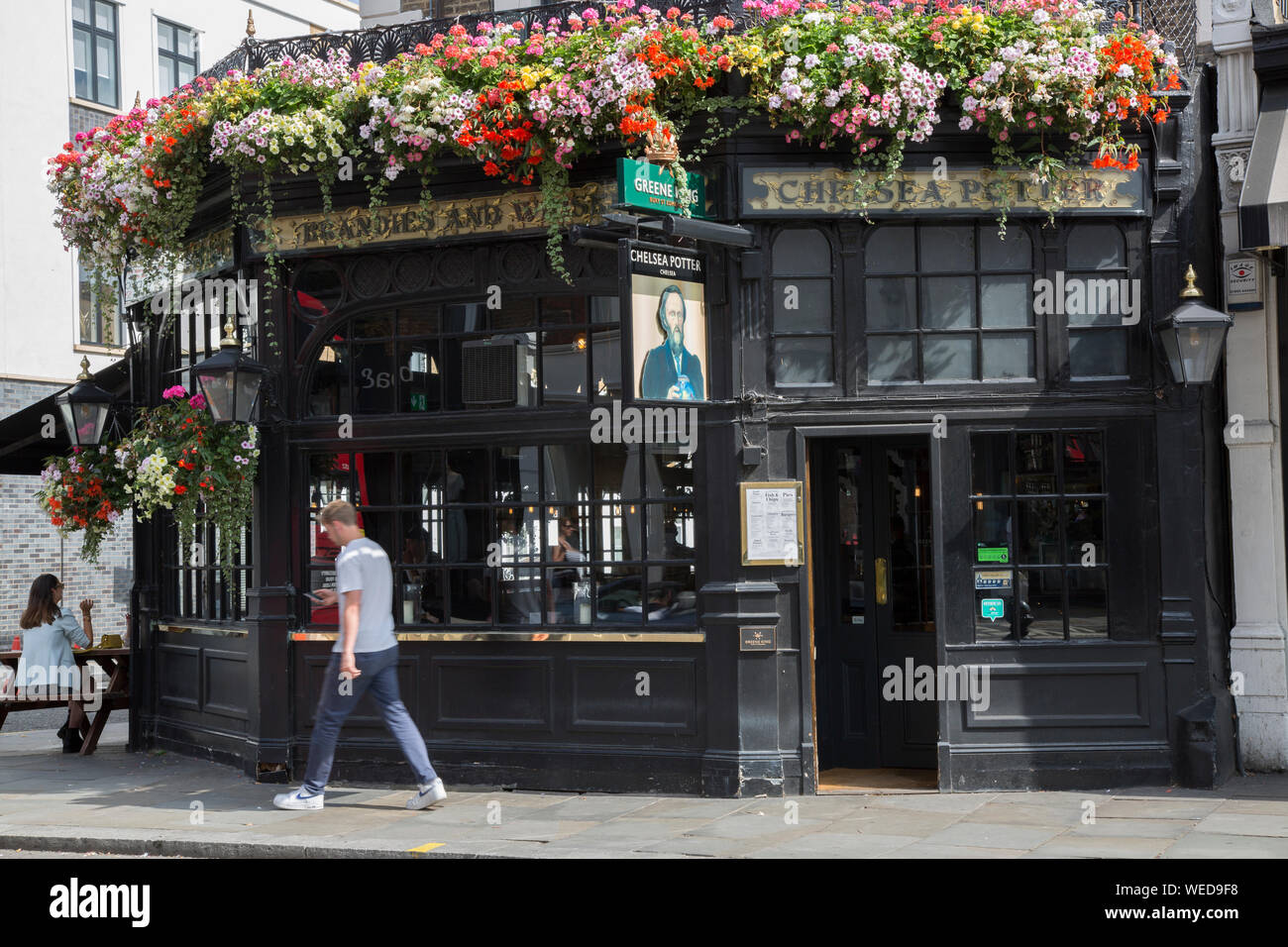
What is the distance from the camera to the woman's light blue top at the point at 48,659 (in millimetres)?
12141

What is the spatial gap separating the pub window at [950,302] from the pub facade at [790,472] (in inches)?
0.9

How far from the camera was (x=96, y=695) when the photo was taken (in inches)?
485

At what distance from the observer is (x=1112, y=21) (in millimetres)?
9352

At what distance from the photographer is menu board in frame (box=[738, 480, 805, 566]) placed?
9.30m

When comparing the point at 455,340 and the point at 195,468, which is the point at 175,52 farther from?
the point at 455,340

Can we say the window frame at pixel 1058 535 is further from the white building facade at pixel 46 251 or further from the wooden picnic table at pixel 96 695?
the white building facade at pixel 46 251

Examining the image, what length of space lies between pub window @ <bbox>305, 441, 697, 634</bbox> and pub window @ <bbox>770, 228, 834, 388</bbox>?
0.97m

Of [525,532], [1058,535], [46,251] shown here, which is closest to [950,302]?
[1058,535]

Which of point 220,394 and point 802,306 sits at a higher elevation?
point 802,306

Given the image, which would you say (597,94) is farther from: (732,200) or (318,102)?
(318,102)

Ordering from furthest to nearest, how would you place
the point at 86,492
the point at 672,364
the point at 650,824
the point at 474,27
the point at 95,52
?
the point at 95,52 < the point at 86,492 < the point at 474,27 < the point at 672,364 < the point at 650,824

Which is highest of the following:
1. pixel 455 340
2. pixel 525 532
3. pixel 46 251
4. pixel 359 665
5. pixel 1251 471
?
pixel 46 251

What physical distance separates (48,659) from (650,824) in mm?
6606
